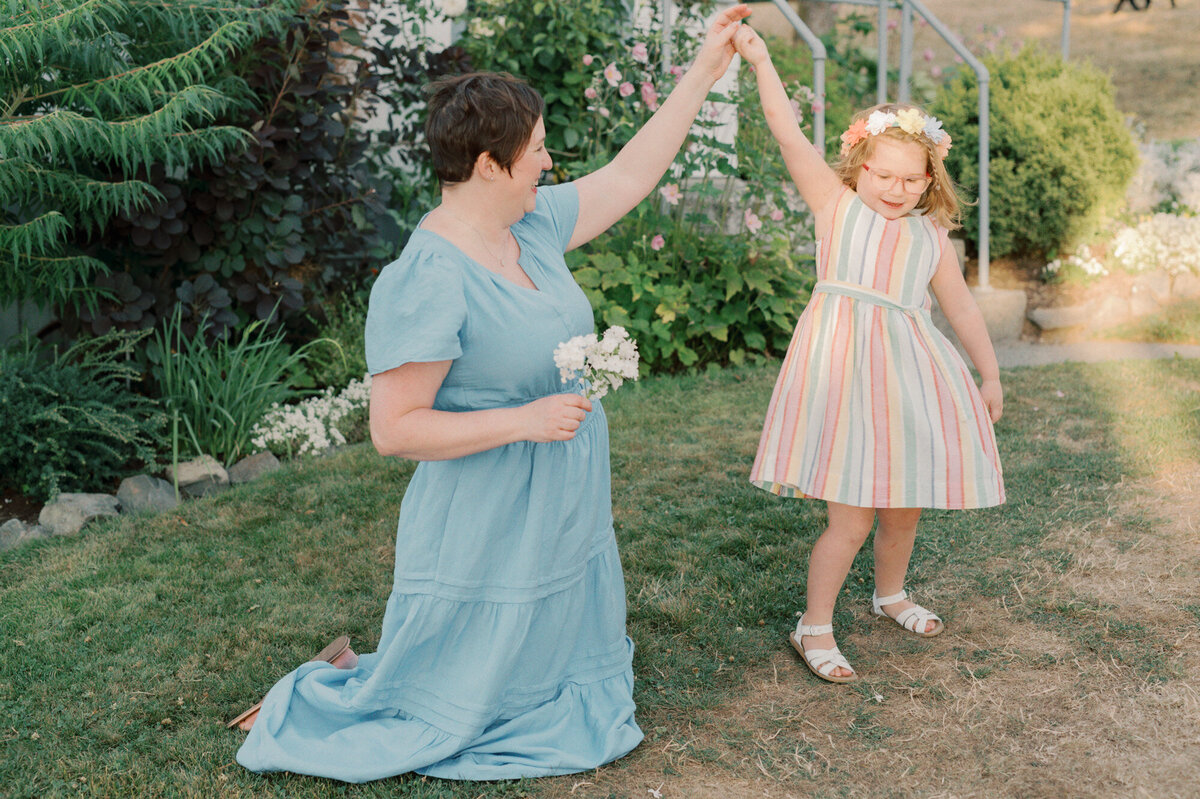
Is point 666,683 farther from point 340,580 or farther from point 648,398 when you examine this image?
point 648,398

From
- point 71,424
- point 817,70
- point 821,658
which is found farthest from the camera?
point 817,70

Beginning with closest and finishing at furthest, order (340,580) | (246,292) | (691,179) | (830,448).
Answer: (830,448)
(340,580)
(246,292)
(691,179)

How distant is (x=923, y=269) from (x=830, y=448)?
51 cm

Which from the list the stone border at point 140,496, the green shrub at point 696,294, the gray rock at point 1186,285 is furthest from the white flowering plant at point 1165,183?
the stone border at point 140,496

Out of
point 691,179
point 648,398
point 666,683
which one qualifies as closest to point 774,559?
point 666,683

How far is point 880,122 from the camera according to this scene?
2490mm

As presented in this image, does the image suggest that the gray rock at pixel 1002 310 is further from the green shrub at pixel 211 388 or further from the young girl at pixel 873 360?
the green shrub at pixel 211 388

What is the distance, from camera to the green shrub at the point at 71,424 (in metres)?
3.70

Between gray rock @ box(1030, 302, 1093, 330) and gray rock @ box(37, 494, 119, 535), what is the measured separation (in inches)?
207

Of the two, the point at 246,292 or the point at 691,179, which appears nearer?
the point at 246,292

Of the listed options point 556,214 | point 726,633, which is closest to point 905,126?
point 556,214

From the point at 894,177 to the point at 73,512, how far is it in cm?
301

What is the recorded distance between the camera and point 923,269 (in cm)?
256

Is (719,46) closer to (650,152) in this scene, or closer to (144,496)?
(650,152)
